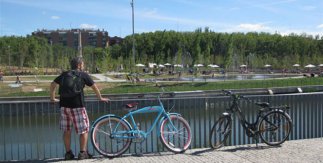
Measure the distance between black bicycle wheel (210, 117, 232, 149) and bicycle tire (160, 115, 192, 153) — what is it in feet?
1.67

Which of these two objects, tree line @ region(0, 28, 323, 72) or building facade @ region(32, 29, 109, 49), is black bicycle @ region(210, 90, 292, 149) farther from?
building facade @ region(32, 29, 109, 49)

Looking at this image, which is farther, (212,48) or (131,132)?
(212,48)

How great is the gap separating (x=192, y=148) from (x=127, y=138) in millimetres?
1432

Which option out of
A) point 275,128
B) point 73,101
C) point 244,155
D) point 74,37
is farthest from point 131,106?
point 74,37

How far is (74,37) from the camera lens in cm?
16675

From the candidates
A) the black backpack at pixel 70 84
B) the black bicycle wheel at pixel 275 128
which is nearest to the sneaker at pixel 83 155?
the black backpack at pixel 70 84

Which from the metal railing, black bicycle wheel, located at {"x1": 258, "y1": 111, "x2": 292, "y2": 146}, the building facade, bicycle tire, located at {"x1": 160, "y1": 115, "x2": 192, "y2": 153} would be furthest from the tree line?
bicycle tire, located at {"x1": 160, "y1": 115, "x2": 192, "y2": 153}

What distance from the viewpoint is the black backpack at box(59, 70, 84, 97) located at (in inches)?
278

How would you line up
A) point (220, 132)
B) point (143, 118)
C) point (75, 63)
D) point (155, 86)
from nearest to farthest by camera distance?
point (75, 63), point (220, 132), point (143, 118), point (155, 86)

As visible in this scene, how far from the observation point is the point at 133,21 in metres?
66.4

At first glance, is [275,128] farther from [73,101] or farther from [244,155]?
[73,101]

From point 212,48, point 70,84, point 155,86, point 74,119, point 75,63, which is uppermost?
point 212,48

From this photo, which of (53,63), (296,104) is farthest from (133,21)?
(296,104)

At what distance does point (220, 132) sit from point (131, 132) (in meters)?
1.80
